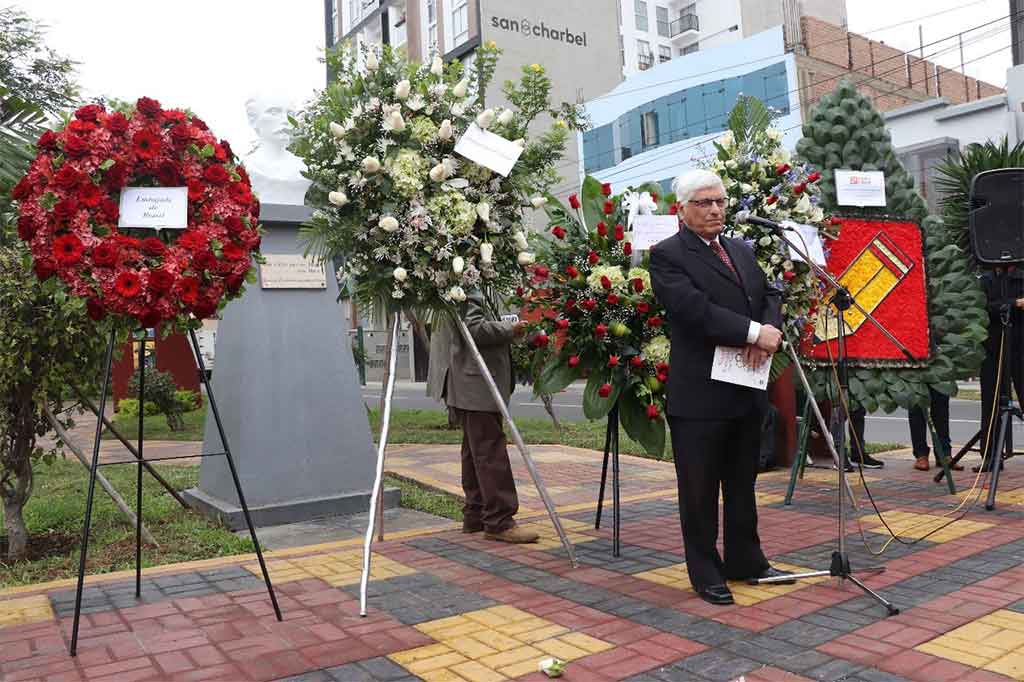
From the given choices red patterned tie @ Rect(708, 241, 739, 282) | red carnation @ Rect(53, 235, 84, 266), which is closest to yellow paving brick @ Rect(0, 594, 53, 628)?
red carnation @ Rect(53, 235, 84, 266)

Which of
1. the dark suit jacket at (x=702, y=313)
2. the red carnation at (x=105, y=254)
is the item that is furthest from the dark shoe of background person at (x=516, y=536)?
the red carnation at (x=105, y=254)

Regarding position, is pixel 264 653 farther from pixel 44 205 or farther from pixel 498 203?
pixel 498 203

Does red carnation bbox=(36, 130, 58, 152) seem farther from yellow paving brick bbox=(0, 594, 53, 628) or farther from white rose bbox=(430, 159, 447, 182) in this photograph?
yellow paving brick bbox=(0, 594, 53, 628)

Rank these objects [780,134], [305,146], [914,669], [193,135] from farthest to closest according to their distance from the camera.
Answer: [780,134] < [305,146] < [193,135] < [914,669]

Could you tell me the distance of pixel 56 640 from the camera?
3.72m

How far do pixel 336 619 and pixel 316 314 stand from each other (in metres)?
3.04

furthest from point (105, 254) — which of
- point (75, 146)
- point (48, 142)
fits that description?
point (48, 142)

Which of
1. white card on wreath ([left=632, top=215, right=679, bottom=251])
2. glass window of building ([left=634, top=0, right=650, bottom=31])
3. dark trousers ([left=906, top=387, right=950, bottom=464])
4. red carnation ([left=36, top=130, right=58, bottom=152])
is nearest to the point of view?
red carnation ([left=36, top=130, right=58, bottom=152])

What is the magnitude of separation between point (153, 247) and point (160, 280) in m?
0.16

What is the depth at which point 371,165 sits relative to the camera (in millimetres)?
4191

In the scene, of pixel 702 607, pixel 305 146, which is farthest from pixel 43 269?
pixel 702 607

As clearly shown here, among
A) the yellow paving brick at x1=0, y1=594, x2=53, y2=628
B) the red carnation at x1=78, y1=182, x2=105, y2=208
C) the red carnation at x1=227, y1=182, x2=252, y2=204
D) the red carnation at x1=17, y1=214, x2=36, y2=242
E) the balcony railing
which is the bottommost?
→ the yellow paving brick at x1=0, y1=594, x2=53, y2=628

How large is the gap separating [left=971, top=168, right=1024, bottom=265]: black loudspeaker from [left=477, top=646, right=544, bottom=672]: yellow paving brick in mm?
4482

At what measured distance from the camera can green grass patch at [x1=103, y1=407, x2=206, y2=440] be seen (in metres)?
13.5
